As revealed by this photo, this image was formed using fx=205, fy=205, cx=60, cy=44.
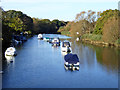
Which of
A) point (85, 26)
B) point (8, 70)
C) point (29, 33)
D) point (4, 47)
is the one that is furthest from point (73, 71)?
point (29, 33)

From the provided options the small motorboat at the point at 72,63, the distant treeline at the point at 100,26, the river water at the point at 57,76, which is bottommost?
the river water at the point at 57,76

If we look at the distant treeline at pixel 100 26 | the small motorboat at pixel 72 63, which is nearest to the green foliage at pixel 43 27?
the distant treeline at pixel 100 26

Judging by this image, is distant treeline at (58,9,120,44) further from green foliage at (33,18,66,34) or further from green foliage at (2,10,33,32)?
green foliage at (33,18,66,34)

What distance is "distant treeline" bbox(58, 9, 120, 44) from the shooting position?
42781mm

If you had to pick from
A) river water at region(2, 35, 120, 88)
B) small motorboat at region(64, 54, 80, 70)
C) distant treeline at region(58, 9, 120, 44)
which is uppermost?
distant treeline at region(58, 9, 120, 44)

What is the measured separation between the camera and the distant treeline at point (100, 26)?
42.8 metres

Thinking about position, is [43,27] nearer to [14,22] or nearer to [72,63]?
[14,22]

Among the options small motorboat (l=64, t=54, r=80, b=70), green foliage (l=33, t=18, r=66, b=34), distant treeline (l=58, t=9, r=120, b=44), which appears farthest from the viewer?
green foliage (l=33, t=18, r=66, b=34)

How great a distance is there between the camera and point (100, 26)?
54062 millimetres

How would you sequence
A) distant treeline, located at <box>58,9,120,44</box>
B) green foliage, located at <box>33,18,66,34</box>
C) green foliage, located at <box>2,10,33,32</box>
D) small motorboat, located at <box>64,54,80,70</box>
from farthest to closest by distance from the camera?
green foliage, located at <box>33,18,66,34</box> → green foliage, located at <box>2,10,33,32</box> → distant treeline, located at <box>58,9,120,44</box> → small motorboat, located at <box>64,54,80,70</box>

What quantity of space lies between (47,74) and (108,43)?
2732 centimetres

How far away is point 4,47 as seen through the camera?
37.4 m

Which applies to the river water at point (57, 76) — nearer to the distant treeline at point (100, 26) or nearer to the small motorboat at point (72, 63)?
the small motorboat at point (72, 63)

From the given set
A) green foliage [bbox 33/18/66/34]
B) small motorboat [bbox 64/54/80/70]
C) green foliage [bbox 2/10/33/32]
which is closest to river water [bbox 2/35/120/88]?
small motorboat [bbox 64/54/80/70]
